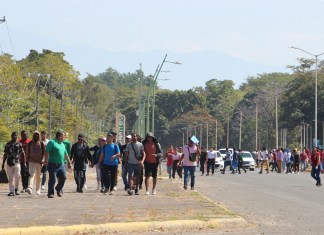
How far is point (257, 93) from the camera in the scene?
531 feet

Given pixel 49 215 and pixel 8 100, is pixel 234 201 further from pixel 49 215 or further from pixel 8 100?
pixel 8 100

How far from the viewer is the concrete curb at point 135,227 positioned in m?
14.3

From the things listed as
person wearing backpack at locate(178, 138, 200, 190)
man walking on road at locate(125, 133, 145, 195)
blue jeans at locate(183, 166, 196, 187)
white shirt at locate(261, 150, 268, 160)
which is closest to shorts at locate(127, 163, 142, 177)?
man walking on road at locate(125, 133, 145, 195)

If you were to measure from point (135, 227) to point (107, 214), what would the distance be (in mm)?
2289

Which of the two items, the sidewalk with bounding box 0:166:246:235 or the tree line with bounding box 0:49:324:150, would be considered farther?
the tree line with bounding box 0:49:324:150

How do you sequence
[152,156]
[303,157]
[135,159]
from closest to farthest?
[135,159], [152,156], [303,157]

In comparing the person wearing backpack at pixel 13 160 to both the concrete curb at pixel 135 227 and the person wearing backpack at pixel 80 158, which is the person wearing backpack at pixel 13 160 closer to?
the person wearing backpack at pixel 80 158

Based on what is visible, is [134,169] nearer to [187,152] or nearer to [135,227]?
[187,152]

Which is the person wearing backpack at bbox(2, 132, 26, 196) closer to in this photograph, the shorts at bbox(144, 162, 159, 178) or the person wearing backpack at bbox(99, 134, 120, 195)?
the person wearing backpack at bbox(99, 134, 120, 195)

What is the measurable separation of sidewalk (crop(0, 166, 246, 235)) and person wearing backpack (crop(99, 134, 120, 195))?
161 cm

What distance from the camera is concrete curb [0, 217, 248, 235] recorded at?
46.9ft

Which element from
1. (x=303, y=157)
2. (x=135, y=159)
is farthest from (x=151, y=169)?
(x=303, y=157)

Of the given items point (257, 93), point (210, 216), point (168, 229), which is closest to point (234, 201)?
point (210, 216)

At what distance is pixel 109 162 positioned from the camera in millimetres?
25344
